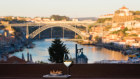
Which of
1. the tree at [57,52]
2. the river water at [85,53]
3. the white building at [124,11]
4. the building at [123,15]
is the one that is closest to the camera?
the tree at [57,52]

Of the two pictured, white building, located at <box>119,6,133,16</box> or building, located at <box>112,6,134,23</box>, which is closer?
building, located at <box>112,6,134,23</box>

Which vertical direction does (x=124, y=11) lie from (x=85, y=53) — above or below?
above

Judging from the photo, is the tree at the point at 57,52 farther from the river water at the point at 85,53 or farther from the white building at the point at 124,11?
the white building at the point at 124,11

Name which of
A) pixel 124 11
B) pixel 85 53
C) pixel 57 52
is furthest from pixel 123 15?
pixel 57 52

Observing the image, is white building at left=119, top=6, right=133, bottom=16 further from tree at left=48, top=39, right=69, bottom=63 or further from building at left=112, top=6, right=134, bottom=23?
tree at left=48, top=39, right=69, bottom=63

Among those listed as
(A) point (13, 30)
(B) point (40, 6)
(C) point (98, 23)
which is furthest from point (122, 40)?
(B) point (40, 6)

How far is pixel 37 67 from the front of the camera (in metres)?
1.59

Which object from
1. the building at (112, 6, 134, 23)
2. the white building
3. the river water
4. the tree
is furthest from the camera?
the white building

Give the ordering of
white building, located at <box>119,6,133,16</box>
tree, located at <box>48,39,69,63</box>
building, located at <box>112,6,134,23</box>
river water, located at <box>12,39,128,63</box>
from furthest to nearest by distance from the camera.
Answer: white building, located at <box>119,6,133,16</box> < building, located at <box>112,6,134,23</box> < river water, located at <box>12,39,128,63</box> < tree, located at <box>48,39,69,63</box>

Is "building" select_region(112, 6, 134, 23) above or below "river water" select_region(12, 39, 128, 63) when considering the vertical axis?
above

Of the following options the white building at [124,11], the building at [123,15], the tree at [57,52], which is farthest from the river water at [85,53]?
the white building at [124,11]

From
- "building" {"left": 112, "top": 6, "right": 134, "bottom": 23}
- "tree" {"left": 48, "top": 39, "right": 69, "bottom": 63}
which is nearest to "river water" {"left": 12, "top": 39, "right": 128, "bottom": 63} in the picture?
"tree" {"left": 48, "top": 39, "right": 69, "bottom": 63}

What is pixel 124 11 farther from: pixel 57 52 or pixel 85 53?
pixel 57 52

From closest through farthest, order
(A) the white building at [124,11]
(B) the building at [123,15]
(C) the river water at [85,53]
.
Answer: (C) the river water at [85,53]
(B) the building at [123,15]
(A) the white building at [124,11]
